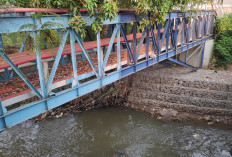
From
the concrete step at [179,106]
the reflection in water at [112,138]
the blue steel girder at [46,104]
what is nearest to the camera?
the blue steel girder at [46,104]

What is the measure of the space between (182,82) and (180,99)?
110 centimetres

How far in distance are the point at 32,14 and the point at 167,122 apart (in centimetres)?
875

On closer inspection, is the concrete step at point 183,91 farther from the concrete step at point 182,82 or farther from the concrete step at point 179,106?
the concrete step at point 179,106

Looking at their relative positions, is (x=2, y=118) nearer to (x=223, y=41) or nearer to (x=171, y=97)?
(x=171, y=97)

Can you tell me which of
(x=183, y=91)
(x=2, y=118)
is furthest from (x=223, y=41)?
(x=2, y=118)

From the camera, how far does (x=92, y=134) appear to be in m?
9.59

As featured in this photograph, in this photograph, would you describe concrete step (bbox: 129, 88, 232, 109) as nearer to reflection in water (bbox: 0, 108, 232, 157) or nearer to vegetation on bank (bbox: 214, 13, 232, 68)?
reflection in water (bbox: 0, 108, 232, 157)

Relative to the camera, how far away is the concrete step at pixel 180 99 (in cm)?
1102

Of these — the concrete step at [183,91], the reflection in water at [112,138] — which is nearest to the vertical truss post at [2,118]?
the reflection in water at [112,138]

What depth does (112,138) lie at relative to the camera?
9328 mm

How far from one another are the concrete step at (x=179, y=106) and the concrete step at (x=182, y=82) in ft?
4.15

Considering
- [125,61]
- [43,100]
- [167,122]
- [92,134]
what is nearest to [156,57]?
[125,61]

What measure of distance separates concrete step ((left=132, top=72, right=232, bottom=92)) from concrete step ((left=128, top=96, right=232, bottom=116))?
4.15 feet

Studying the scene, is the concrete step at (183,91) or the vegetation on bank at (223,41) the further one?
the vegetation on bank at (223,41)
